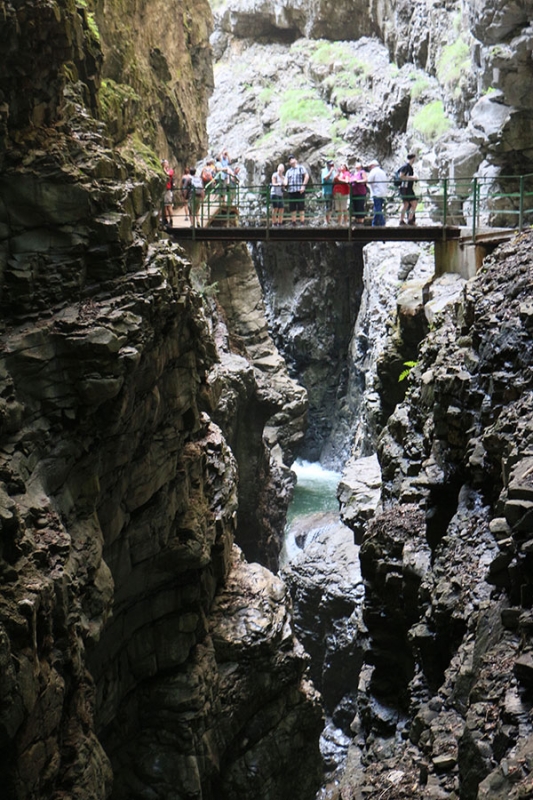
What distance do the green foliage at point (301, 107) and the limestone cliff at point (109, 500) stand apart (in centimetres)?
2480

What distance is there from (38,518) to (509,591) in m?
5.38

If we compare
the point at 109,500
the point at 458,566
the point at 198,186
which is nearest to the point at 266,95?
the point at 198,186

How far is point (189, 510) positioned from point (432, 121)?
22.7 metres

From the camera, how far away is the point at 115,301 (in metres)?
12.1

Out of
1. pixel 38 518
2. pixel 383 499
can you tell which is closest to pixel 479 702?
pixel 38 518

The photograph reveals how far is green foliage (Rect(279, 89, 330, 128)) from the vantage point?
140 ft

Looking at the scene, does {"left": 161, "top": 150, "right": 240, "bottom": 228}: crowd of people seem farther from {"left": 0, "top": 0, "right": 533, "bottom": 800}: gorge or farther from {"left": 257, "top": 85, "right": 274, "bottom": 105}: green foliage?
{"left": 257, "top": 85, "right": 274, "bottom": 105}: green foliage

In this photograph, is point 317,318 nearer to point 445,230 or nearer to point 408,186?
point 408,186

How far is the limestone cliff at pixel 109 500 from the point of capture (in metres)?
9.63

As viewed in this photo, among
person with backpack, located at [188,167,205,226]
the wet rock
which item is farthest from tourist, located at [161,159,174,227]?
the wet rock

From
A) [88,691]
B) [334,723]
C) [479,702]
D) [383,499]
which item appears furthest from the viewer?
[334,723]

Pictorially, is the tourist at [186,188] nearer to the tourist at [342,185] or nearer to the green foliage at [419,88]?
the tourist at [342,185]

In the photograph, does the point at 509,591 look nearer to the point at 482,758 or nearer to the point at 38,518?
the point at 482,758

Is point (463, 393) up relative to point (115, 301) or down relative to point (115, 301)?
down
